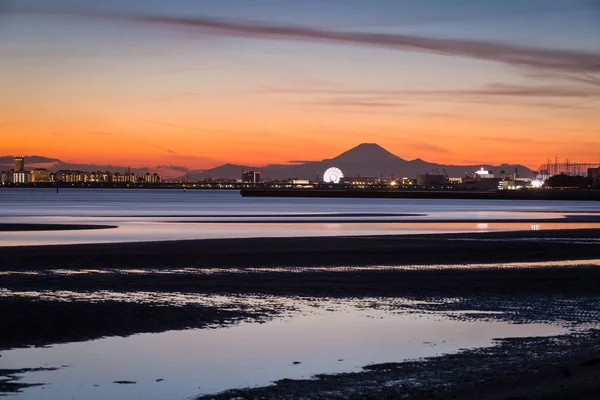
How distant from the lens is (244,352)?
14.4 meters

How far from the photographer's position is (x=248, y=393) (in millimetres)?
11516

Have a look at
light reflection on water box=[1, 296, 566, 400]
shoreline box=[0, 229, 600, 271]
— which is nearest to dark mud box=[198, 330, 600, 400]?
light reflection on water box=[1, 296, 566, 400]

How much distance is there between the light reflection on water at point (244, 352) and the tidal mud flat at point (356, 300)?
47cm

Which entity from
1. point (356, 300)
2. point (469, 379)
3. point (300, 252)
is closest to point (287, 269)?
point (300, 252)

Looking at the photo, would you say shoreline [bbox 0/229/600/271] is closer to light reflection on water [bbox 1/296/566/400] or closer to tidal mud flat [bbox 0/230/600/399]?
tidal mud flat [bbox 0/230/600/399]

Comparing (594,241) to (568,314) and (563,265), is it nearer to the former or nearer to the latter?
(563,265)

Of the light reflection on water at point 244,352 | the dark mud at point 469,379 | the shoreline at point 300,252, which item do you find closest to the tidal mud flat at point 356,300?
the dark mud at point 469,379

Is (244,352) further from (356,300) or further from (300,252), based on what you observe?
(300,252)

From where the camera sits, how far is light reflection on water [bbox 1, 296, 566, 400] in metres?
12.2

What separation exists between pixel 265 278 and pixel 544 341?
11864 mm

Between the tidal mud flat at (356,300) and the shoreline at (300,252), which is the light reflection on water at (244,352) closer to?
the tidal mud flat at (356,300)

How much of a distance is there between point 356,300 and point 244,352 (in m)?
6.78

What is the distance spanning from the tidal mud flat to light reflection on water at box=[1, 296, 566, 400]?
1.56ft

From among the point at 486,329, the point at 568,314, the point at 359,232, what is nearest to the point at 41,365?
the point at 486,329
